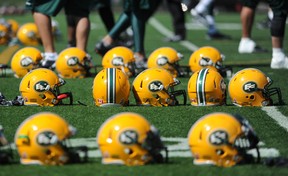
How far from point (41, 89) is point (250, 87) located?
6.47ft

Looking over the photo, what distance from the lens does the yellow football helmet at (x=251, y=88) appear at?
8.34 m

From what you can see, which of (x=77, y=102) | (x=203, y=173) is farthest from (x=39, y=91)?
(x=203, y=173)

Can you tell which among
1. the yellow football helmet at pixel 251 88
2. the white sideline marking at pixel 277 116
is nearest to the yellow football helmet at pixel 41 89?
the yellow football helmet at pixel 251 88

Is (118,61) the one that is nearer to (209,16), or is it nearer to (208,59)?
(208,59)

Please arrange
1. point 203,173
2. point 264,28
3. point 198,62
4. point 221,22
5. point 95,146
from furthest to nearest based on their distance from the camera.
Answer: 1. point 221,22
2. point 264,28
3. point 198,62
4. point 95,146
5. point 203,173

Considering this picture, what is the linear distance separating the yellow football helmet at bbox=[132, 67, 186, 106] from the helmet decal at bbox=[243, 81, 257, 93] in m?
0.59

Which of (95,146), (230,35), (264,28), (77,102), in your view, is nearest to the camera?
(95,146)

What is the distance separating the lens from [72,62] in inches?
412

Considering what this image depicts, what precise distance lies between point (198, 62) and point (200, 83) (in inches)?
87.2

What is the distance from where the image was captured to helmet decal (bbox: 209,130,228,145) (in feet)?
19.3

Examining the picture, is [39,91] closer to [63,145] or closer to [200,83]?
[200,83]

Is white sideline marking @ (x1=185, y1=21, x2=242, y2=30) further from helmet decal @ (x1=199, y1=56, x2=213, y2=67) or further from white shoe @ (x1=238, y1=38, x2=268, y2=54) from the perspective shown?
helmet decal @ (x1=199, y1=56, x2=213, y2=67)

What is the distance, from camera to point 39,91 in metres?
8.39

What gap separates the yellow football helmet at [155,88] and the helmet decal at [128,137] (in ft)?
8.23
